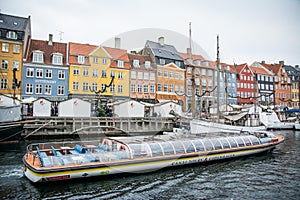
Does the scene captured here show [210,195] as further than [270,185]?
No

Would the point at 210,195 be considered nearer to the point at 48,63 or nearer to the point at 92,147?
the point at 92,147

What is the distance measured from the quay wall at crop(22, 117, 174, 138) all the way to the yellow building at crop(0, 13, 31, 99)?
418 inches

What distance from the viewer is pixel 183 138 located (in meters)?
13.9

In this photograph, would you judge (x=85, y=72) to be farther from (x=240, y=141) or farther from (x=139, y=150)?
(x=139, y=150)

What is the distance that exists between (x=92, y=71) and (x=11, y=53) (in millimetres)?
10826

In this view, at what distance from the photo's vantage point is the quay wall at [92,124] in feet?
76.7

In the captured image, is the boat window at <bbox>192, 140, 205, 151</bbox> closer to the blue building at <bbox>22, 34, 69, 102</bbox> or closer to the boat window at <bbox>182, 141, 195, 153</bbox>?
the boat window at <bbox>182, 141, 195, 153</bbox>

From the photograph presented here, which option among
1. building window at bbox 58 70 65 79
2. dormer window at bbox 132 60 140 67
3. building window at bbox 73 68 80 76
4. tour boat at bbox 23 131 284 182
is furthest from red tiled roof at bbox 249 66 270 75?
tour boat at bbox 23 131 284 182

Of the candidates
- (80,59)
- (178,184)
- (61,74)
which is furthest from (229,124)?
(61,74)

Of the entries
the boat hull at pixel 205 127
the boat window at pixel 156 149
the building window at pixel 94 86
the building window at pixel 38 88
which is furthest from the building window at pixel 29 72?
the boat window at pixel 156 149

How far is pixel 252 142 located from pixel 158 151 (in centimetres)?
758

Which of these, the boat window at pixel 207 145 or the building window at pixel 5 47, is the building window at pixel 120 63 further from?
the boat window at pixel 207 145

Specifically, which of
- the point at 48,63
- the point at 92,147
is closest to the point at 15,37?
the point at 48,63

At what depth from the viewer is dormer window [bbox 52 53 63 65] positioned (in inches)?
1358
